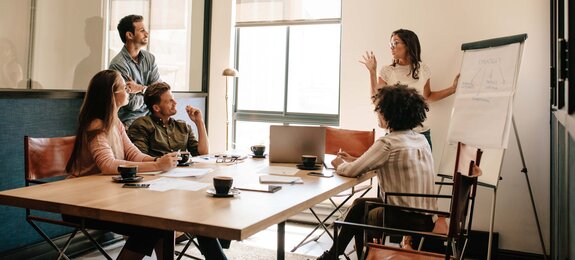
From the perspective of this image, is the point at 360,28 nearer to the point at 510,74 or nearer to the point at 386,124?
the point at 510,74

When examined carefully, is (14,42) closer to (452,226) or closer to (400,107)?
(400,107)

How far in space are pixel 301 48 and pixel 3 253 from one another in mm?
3056

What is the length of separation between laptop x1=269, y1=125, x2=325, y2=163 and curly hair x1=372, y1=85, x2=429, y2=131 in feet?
1.26

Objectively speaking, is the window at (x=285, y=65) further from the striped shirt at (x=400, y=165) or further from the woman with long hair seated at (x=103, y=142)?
the woman with long hair seated at (x=103, y=142)

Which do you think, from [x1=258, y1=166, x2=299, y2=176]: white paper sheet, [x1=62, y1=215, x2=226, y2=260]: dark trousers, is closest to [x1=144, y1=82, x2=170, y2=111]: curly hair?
[x1=258, y1=166, x2=299, y2=176]: white paper sheet

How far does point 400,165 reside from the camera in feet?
8.36

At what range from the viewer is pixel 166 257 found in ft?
5.67

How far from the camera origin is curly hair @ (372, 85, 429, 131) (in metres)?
2.61

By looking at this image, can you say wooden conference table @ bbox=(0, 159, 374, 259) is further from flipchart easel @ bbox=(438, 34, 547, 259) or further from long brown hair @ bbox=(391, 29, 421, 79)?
long brown hair @ bbox=(391, 29, 421, 79)

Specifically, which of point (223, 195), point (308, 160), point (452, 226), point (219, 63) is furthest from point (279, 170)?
point (219, 63)

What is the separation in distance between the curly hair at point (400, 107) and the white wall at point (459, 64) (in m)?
1.65

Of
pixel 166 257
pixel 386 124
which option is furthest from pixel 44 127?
pixel 386 124

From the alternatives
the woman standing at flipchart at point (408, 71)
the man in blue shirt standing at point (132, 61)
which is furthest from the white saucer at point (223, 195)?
the woman standing at flipchart at point (408, 71)

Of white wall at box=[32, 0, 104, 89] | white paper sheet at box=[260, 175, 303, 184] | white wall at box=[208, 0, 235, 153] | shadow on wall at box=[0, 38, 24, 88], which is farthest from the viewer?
white wall at box=[208, 0, 235, 153]
